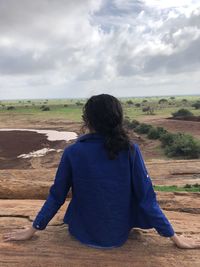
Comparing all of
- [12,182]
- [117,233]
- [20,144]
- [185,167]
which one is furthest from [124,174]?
[20,144]

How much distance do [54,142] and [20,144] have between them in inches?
103

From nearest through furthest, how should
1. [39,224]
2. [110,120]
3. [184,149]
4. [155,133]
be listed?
[110,120] → [39,224] → [184,149] → [155,133]

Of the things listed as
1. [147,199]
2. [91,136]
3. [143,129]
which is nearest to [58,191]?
[91,136]

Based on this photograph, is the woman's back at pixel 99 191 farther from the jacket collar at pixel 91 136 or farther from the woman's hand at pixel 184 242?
the woman's hand at pixel 184 242

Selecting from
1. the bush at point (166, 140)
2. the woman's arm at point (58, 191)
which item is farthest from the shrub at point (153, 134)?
the woman's arm at point (58, 191)

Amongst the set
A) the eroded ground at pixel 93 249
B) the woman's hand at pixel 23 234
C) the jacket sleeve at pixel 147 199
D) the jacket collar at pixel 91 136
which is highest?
the jacket collar at pixel 91 136

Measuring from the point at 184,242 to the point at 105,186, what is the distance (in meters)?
0.86

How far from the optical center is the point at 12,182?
6.75 meters

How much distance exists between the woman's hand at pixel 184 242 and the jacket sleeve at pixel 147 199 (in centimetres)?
10

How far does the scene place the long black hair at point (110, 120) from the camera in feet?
10.4

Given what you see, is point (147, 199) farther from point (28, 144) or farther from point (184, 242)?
point (28, 144)

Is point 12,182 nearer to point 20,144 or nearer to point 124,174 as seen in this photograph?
point 124,174

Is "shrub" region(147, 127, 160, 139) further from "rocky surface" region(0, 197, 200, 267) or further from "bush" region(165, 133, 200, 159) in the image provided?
"rocky surface" region(0, 197, 200, 267)

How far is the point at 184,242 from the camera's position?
137 inches
